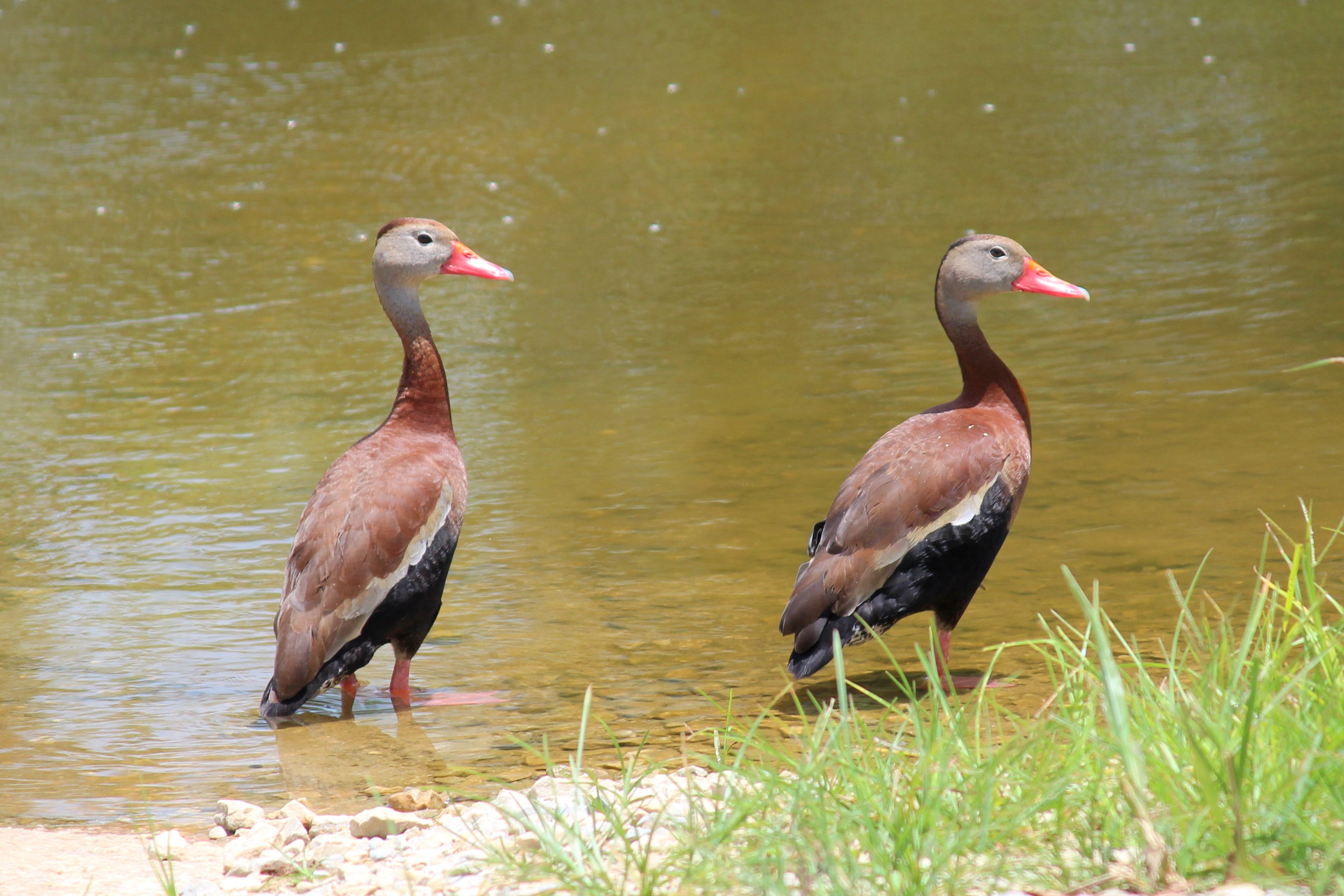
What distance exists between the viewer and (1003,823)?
2.92 meters

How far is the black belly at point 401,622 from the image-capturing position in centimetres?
493

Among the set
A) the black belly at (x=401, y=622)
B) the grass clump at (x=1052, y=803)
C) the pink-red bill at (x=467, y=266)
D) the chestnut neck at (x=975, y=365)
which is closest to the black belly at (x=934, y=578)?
the chestnut neck at (x=975, y=365)

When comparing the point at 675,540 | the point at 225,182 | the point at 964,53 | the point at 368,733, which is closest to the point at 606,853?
the point at 368,733

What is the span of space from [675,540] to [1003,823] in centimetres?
368

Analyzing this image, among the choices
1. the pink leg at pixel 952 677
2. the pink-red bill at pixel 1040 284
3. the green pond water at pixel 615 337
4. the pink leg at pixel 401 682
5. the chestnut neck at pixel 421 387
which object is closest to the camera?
the pink leg at pixel 952 677

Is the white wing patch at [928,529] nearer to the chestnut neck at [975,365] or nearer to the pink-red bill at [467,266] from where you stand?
the chestnut neck at [975,365]

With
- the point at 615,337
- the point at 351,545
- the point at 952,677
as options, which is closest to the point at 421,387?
the point at 351,545

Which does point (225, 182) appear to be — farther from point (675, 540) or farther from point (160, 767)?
point (160, 767)

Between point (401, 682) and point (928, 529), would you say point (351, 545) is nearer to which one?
point (401, 682)

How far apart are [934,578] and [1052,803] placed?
2.09 m

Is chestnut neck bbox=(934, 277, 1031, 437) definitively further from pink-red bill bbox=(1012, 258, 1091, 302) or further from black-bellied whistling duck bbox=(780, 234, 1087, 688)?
pink-red bill bbox=(1012, 258, 1091, 302)

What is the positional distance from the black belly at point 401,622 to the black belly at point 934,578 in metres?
1.20

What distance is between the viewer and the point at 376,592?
16.4ft

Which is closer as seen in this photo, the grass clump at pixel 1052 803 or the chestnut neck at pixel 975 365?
the grass clump at pixel 1052 803
